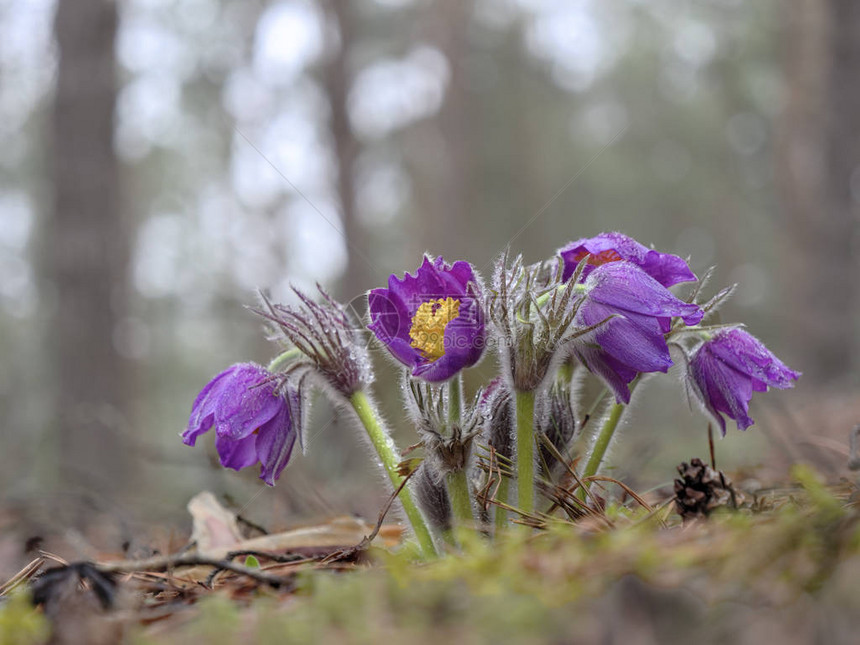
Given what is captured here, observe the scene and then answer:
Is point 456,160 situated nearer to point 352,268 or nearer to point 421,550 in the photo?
point 352,268

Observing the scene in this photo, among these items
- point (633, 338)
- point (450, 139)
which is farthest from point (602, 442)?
point (450, 139)

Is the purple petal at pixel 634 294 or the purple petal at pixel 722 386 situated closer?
the purple petal at pixel 634 294

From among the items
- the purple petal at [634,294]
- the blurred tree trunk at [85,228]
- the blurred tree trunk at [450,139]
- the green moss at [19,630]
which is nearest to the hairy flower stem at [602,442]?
the purple petal at [634,294]

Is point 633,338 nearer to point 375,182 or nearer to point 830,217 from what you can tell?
point 830,217

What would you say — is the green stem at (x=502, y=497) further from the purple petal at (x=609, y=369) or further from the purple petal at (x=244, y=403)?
the purple petal at (x=244, y=403)

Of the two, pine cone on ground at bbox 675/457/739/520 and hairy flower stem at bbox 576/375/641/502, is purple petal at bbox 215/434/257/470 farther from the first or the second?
pine cone on ground at bbox 675/457/739/520

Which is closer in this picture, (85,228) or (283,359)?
(283,359)

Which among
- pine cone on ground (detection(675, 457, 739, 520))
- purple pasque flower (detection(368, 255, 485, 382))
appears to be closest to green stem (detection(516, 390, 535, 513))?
purple pasque flower (detection(368, 255, 485, 382))
